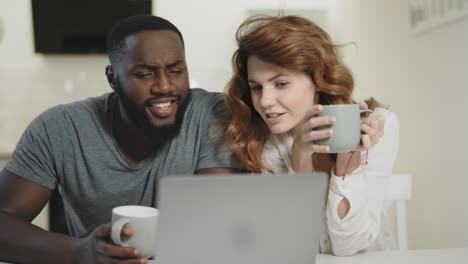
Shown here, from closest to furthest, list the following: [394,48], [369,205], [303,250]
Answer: [303,250], [369,205], [394,48]

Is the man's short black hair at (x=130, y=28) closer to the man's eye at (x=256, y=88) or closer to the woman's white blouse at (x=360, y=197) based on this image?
the man's eye at (x=256, y=88)

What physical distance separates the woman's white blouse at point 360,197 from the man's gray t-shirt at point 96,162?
0.62 feet

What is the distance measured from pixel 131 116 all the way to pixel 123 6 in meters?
1.49

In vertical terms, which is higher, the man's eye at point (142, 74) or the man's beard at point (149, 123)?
the man's eye at point (142, 74)

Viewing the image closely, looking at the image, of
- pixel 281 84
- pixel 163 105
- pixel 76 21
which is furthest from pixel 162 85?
pixel 76 21

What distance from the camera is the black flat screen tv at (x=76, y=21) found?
2.50m

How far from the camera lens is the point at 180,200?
59 centimetres

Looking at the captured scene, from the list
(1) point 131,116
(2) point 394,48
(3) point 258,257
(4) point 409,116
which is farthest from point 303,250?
(2) point 394,48

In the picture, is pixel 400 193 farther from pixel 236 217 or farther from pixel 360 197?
pixel 236 217

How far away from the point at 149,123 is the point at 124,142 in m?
0.11

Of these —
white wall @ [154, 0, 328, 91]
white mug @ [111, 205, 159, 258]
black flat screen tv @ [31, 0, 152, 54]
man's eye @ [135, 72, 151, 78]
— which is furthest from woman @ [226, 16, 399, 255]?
black flat screen tv @ [31, 0, 152, 54]

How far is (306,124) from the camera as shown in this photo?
3.10ft

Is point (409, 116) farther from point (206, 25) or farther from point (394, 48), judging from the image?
point (206, 25)

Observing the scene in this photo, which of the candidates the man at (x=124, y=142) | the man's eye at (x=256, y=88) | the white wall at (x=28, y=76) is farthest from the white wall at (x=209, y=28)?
the man's eye at (x=256, y=88)
